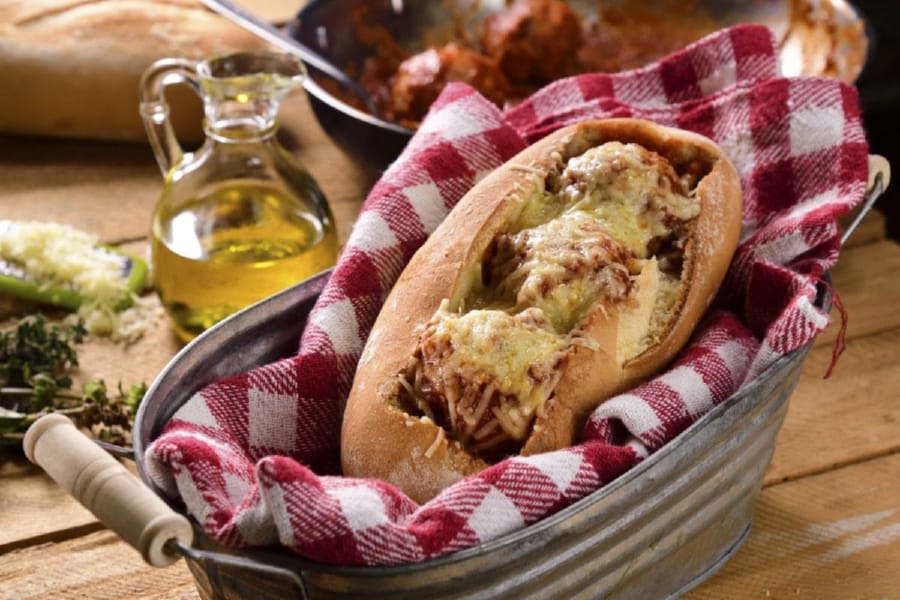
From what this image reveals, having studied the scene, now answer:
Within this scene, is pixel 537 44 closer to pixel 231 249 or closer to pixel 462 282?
pixel 231 249

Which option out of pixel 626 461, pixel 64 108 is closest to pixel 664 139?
pixel 626 461

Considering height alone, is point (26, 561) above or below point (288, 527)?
below

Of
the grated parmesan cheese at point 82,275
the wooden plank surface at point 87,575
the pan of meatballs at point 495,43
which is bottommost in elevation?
the wooden plank surface at point 87,575

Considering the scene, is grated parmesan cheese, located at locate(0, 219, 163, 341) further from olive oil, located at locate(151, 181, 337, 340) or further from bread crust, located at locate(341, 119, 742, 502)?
bread crust, located at locate(341, 119, 742, 502)

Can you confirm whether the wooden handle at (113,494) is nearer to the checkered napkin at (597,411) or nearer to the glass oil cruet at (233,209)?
the checkered napkin at (597,411)

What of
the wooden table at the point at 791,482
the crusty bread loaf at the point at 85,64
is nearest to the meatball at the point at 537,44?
the wooden table at the point at 791,482

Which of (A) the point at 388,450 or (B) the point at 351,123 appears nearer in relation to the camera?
(A) the point at 388,450

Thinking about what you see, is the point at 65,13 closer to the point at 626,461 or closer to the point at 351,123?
the point at 351,123
